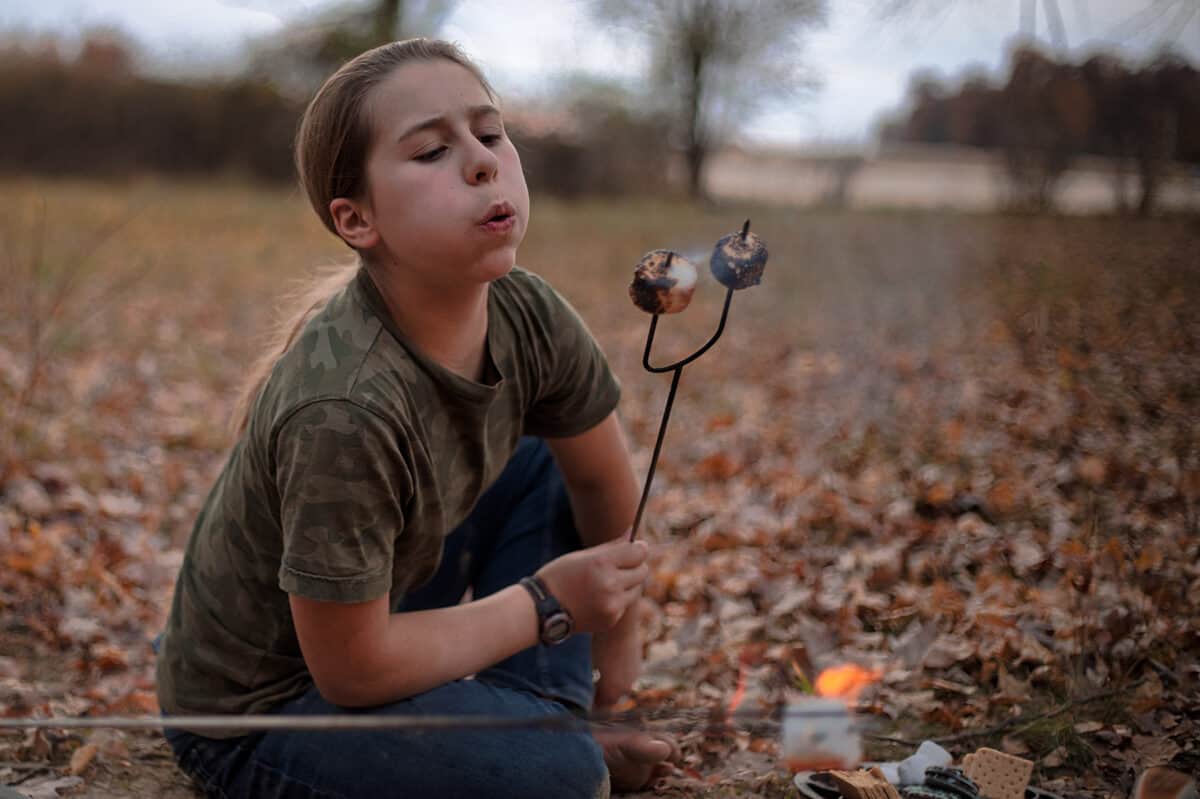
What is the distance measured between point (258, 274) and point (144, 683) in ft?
23.3

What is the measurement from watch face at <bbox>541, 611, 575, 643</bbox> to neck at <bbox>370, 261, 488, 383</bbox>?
0.40 metres

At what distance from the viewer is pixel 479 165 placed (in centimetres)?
142

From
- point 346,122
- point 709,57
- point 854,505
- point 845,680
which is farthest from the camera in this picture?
point 709,57

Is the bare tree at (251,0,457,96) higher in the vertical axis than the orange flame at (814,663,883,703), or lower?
higher

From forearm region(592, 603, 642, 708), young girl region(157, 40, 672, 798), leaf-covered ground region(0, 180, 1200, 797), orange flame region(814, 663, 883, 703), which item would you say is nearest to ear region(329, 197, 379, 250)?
young girl region(157, 40, 672, 798)

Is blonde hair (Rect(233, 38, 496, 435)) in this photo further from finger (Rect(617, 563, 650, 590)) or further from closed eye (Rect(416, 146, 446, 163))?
finger (Rect(617, 563, 650, 590))

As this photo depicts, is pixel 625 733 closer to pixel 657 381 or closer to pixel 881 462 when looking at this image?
pixel 881 462

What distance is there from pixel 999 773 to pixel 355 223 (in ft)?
4.38

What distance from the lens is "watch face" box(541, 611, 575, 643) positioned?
1594 mm

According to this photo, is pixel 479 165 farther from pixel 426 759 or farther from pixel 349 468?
pixel 426 759

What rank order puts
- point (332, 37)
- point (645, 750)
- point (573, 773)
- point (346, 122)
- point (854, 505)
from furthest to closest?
point (332, 37) → point (854, 505) → point (645, 750) → point (573, 773) → point (346, 122)

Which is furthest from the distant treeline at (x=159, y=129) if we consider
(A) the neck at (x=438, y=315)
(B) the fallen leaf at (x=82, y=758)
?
(A) the neck at (x=438, y=315)

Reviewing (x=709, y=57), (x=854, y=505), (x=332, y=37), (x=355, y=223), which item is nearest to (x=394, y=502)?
(x=355, y=223)

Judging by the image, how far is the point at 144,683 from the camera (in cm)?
243
